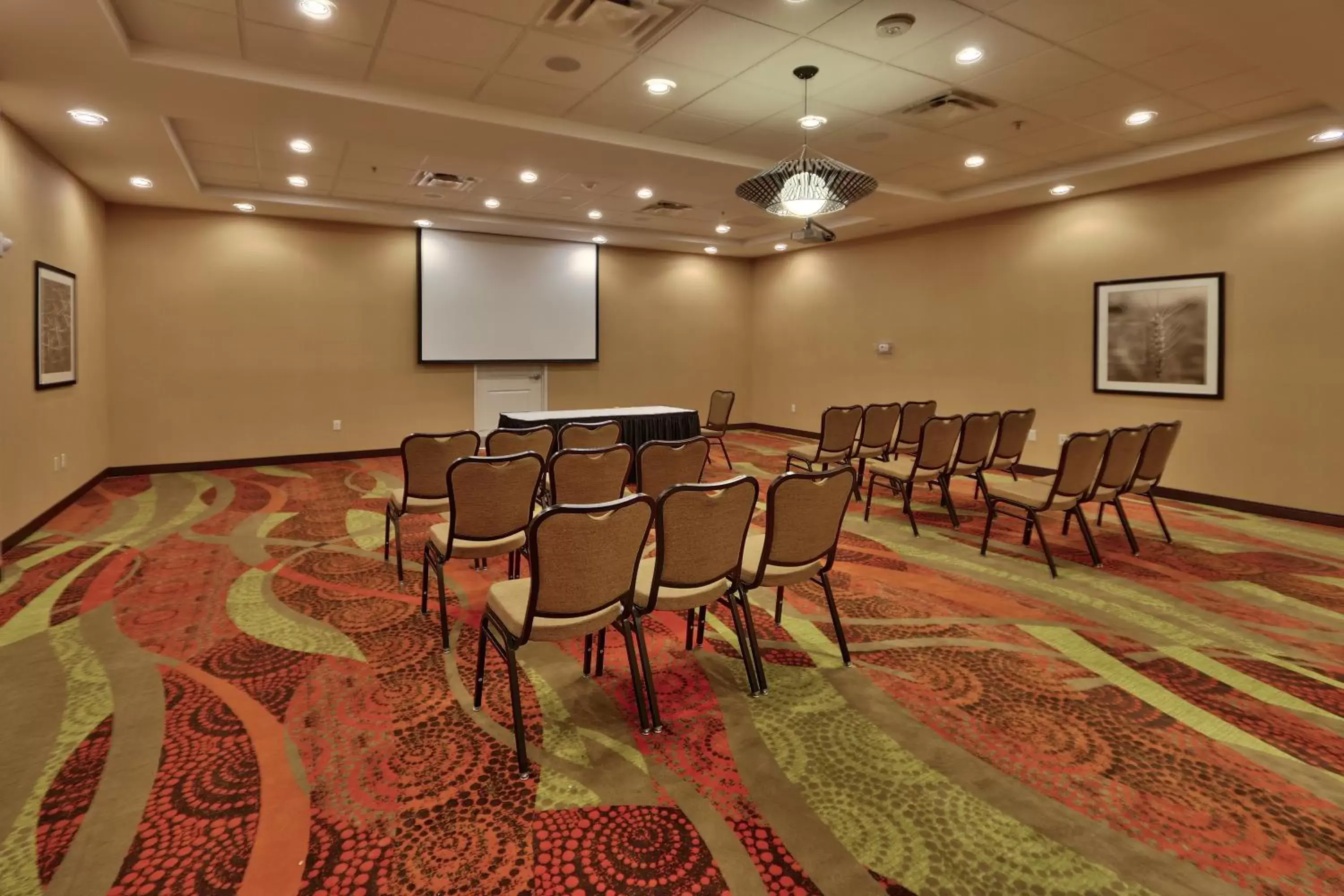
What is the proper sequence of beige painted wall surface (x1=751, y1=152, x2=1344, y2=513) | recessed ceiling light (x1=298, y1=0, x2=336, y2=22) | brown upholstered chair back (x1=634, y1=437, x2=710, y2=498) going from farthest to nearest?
beige painted wall surface (x1=751, y1=152, x2=1344, y2=513)
brown upholstered chair back (x1=634, y1=437, x2=710, y2=498)
recessed ceiling light (x1=298, y1=0, x2=336, y2=22)

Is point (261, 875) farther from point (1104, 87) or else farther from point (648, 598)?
point (1104, 87)

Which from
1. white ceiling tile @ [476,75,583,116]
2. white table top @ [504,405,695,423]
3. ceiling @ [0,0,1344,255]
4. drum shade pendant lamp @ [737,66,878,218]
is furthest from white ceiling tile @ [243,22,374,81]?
white table top @ [504,405,695,423]

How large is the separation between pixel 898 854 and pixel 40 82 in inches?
253

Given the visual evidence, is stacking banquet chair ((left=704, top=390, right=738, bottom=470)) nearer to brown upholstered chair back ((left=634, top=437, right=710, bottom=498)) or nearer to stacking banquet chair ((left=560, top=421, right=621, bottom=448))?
stacking banquet chair ((left=560, top=421, right=621, bottom=448))

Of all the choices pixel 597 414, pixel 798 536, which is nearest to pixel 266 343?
pixel 597 414

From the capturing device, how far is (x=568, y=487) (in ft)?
13.4

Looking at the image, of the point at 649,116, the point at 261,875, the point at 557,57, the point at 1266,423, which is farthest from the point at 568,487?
the point at 1266,423

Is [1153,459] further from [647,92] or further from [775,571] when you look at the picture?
[647,92]

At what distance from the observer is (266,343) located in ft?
29.8

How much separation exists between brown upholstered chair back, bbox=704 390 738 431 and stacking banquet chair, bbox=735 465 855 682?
622 centimetres

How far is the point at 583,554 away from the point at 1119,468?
438cm

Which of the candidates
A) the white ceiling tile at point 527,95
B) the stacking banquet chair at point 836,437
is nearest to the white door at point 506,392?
the stacking banquet chair at point 836,437

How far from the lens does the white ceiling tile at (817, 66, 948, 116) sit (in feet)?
15.9

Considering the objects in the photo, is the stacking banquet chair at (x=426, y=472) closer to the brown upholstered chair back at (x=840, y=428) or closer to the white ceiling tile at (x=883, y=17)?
the white ceiling tile at (x=883, y=17)
